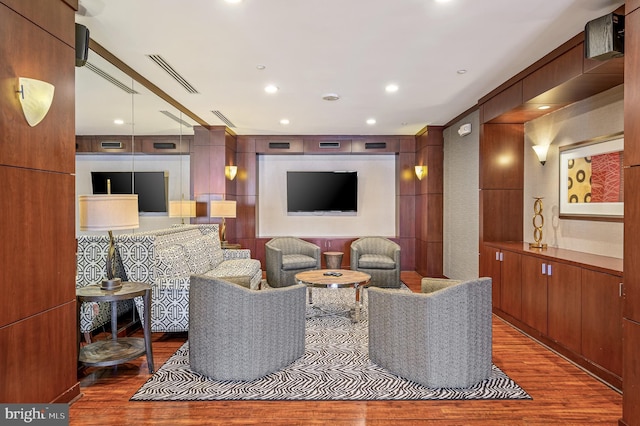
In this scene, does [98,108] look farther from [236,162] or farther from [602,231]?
[602,231]

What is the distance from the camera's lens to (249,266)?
5.12 metres

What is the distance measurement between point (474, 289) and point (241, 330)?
173 centimetres

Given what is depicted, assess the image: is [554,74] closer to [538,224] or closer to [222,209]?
[538,224]

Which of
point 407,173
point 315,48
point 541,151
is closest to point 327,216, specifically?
point 407,173

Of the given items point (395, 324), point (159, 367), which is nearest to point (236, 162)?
point (159, 367)

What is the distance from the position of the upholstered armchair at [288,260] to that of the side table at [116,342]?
2.72 metres

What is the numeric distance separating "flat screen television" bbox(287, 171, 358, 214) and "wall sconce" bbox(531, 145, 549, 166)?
3.74 metres

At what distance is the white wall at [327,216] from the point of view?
7.82 m

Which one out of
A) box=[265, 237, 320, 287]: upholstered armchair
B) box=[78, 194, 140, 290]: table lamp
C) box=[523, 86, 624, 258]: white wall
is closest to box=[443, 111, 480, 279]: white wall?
box=[523, 86, 624, 258]: white wall

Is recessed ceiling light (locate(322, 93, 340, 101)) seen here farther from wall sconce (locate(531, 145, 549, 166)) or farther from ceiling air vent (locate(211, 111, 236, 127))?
wall sconce (locate(531, 145, 549, 166))

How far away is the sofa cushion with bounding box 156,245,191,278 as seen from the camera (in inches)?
149

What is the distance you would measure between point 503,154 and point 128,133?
4598 millimetres

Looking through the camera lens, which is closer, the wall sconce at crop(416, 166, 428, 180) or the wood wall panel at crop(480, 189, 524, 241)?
the wood wall panel at crop(480, 189, 524, 241)

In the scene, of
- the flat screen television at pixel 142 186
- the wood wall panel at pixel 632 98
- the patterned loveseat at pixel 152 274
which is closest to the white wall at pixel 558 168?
the wood wall panel at pixel 632 98
